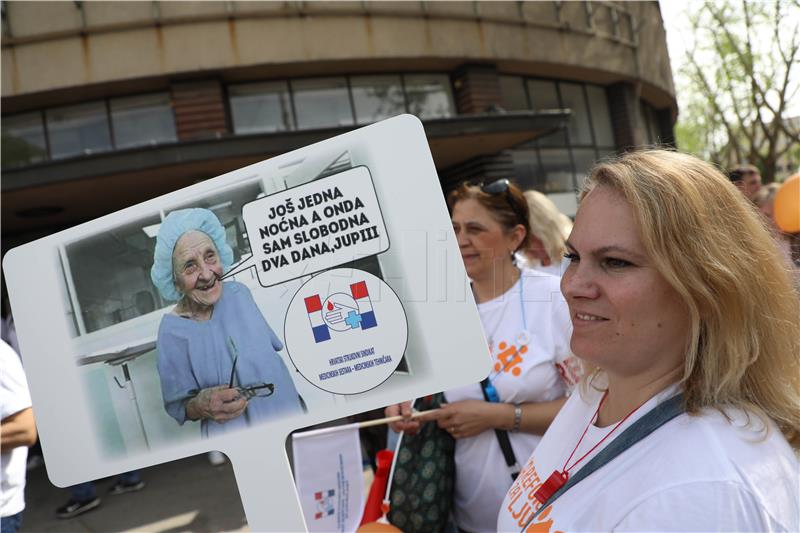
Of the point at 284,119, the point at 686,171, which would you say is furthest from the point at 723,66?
the point at 686,171

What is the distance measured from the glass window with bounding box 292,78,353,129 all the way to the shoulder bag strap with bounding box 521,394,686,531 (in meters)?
9.67

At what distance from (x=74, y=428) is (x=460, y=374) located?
0.81 metres

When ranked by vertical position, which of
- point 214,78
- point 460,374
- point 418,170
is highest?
point 214,78

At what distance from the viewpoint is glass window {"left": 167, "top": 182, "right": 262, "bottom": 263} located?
121cm

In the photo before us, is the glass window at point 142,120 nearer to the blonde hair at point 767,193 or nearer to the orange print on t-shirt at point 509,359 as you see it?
the blonde hair at point 767,193

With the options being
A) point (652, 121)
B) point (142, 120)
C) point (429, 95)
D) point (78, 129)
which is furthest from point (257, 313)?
point (652, 121)

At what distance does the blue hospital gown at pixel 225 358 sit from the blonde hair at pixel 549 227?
85.5 inches

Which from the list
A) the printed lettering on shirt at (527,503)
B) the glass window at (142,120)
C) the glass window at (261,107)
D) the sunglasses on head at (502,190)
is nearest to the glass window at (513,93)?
the glass window at (261,107)

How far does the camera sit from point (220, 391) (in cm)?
122

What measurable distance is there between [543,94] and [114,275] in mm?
12867

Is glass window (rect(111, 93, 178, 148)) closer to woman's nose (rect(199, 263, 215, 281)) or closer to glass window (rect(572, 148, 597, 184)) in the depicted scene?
glass window (rect(572, 148, 597, 184))

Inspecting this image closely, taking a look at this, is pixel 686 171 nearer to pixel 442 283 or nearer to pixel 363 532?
pixel 442 283

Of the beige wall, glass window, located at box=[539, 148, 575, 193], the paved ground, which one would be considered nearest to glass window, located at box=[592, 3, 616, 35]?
the beige wall

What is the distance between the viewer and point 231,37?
9.45 metres
